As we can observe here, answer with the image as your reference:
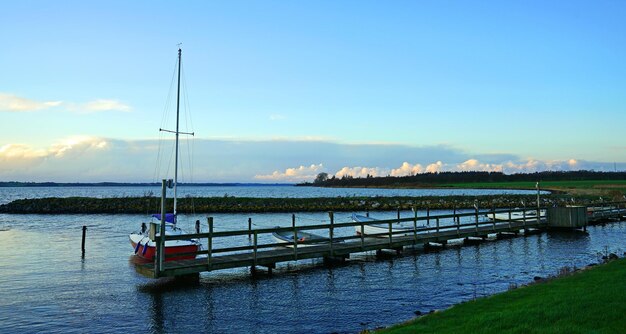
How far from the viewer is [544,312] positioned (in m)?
10.0

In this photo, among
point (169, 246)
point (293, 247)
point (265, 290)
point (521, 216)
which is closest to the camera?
point (265, 290)

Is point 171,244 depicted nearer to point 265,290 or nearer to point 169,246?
point 169,246

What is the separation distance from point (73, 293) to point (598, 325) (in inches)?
634

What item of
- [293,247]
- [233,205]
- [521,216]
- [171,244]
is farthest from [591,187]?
[171,244]

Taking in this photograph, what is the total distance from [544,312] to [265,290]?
989 cm

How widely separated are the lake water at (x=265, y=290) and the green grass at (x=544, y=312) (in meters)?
2.14

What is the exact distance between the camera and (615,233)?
34.9 meters

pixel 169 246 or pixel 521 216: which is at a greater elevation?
pixel 169 246

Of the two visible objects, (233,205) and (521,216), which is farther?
(233,205)

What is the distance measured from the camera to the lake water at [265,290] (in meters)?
13.3

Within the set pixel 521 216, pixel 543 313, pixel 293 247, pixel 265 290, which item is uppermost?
pixel 543 313

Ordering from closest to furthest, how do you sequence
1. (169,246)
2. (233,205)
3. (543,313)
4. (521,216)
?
1. (543,313)
2. (169,246)
3. (521,216)
4. (233,205)

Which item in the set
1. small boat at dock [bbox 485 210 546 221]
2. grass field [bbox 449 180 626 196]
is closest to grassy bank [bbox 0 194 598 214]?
grass field [bbox 449 180 626 196]

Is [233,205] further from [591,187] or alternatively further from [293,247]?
[591,187]
